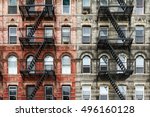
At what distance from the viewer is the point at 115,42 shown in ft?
86.1

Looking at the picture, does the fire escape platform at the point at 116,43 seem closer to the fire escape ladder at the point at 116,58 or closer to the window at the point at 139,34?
the fire escape ladder at the point at 116,58

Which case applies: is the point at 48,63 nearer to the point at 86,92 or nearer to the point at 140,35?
the point at 86,92

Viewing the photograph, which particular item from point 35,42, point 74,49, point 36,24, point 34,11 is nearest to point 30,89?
point 35,42

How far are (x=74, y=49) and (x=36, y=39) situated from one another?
10.4 ft

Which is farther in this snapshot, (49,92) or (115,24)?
(49,92)

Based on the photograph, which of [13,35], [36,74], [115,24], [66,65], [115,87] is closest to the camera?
[115,87]

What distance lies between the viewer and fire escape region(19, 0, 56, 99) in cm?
2558

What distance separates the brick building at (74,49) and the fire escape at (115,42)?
0.08m

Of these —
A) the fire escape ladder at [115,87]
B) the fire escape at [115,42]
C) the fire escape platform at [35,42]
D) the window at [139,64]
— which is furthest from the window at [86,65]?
the window at [139,64]

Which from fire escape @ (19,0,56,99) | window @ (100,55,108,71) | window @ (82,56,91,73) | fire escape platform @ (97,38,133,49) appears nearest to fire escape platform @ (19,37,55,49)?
fire escape @ (19,0,56,99)

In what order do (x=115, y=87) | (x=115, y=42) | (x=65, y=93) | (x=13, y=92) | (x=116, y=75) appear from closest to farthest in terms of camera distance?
(x=115, y=87) → (x=116, y=75) → (x=115, y=42) → (x=65, y=93) → (x=13, y=92)

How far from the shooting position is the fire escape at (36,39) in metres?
25.6

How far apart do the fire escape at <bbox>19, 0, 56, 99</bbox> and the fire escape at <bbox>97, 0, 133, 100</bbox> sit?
3.92m

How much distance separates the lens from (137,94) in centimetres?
→ 2625
